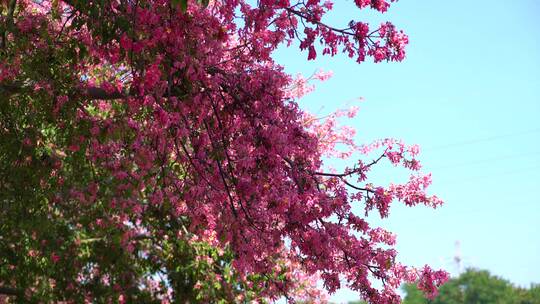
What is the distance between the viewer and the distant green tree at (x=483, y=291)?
74188 millimetres

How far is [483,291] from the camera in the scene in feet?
257

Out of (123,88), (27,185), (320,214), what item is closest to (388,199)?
(320,214)

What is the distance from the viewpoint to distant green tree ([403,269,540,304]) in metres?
74.2

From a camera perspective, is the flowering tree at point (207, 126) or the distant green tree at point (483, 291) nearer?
the flowering tree at point (207, 126)

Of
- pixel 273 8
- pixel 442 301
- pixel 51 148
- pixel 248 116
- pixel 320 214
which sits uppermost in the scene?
pixel 442 301

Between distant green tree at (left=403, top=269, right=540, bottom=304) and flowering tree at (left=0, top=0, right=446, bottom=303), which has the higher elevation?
distant green tree at (left=403, top=269, right=540, bottom=304)

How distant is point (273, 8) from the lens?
7.08m

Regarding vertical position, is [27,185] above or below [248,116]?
above

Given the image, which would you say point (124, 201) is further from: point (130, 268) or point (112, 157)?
point (130, 268)

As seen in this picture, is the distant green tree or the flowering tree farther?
the distant green tree

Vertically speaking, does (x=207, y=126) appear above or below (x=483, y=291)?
below

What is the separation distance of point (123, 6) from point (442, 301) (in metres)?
79.8

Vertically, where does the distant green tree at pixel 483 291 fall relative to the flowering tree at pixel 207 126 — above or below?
above

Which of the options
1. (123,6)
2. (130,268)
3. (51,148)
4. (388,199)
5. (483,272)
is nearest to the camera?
(123,6)
